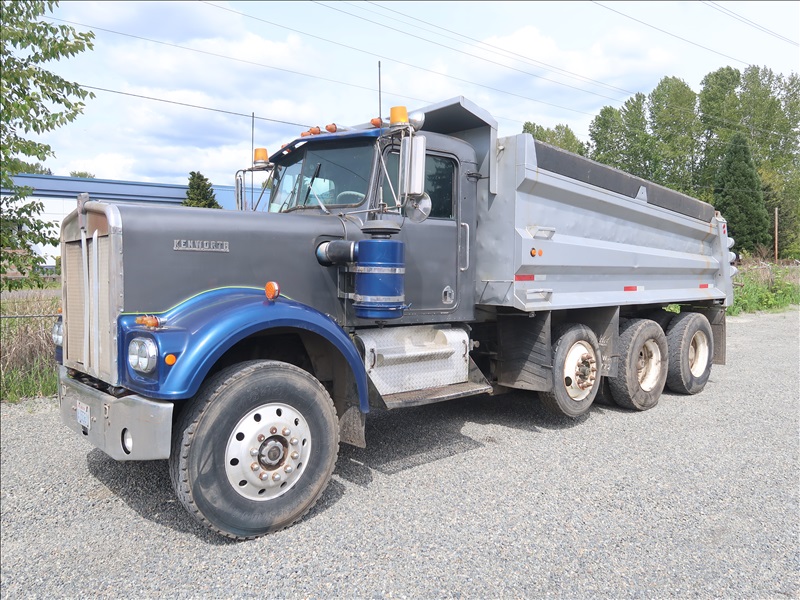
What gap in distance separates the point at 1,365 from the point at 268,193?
393 cm

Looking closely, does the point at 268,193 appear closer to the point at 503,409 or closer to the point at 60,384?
the point at 60,384

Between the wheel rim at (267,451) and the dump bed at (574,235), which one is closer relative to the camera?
the wheel rim at (267,451)

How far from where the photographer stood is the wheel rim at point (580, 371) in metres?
5.89

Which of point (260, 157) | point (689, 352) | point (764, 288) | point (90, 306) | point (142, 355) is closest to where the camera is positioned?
point (142, 355)

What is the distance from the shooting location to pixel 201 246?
145 inches

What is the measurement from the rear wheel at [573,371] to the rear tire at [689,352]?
1.99m

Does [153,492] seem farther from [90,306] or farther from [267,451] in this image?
[90,306]

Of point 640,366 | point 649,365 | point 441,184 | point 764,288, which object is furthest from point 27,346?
point 764,288

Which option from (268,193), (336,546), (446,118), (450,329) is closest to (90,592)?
(336,546)

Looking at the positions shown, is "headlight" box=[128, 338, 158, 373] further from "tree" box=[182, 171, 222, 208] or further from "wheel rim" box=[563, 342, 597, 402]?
"tree" box=[182, 171, 222, 208]

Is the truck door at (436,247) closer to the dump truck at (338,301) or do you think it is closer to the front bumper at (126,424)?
the dump truck at (338,301)

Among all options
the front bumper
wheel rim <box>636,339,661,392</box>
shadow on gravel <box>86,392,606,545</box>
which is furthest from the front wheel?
wheel rim <box>636,339,661,392</box>

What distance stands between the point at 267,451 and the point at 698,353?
666 centimetres

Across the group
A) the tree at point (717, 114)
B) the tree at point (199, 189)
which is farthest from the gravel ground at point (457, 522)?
the tree at point (717, 114)
